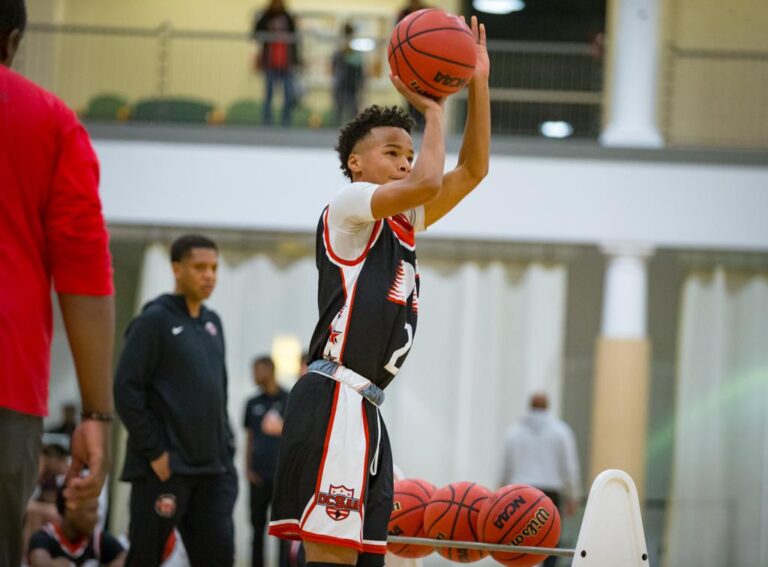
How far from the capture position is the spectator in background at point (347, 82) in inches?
589

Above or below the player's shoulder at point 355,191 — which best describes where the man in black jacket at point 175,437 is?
below

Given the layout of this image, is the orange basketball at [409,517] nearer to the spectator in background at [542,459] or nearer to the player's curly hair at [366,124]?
the player's curly hair at [366,124]

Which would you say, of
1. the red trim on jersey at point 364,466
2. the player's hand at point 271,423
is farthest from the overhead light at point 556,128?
the red trim on jersey at point 364,466

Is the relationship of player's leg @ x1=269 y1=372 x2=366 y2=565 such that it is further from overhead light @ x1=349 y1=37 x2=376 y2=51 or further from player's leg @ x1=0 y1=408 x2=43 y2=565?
overhead light @ x1=349 y1=37 x2=376 y2=51

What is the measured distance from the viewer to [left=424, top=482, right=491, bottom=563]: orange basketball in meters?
5.30

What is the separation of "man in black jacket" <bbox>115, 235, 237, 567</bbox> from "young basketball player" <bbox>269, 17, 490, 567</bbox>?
169cm

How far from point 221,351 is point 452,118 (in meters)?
11.0

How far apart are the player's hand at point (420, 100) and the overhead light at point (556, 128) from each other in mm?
15100

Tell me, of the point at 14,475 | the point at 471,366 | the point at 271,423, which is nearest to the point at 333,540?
the point at 14,475

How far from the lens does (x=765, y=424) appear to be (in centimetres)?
1370

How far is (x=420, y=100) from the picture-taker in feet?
13.1

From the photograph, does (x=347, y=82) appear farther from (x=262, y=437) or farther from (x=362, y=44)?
(x=262, y=437)

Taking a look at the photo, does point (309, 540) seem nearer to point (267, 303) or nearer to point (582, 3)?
point (267, 303)

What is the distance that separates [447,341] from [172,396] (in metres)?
8.29
